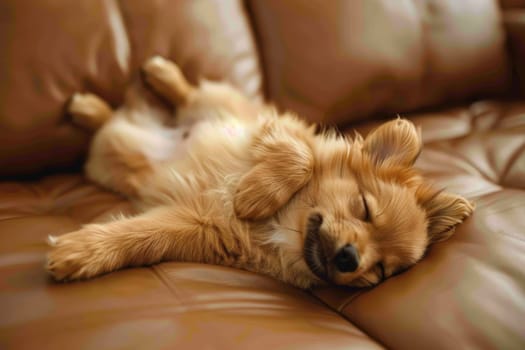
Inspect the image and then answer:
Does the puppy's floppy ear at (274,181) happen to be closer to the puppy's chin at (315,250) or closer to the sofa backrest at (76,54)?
the puppy's chin at (315,250)

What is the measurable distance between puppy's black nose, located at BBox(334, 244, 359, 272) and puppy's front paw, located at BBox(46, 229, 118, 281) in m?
0.60

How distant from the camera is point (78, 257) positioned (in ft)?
3.99

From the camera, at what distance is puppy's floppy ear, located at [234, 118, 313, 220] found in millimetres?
1495

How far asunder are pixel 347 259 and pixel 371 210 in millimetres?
189

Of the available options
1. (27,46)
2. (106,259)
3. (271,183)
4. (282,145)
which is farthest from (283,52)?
(106,259)

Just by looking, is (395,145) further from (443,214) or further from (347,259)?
(347,259)

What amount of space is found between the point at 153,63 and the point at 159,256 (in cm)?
82

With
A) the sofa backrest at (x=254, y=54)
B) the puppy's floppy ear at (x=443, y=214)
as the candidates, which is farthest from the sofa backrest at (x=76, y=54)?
the puppy's floppy ear at (x=443, y=214)

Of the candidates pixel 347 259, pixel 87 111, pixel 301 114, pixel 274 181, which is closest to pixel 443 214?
pixel 347 259

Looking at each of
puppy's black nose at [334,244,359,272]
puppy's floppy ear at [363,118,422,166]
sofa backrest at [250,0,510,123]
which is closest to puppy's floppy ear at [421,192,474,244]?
puppy's floppy ear at [363,118,422,166]

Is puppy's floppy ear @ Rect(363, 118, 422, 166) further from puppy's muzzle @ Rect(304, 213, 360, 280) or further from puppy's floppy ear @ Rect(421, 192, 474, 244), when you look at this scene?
puppy's muzzle @ Rect(304, 213, 360, 280)

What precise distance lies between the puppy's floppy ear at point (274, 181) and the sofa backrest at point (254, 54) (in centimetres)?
63

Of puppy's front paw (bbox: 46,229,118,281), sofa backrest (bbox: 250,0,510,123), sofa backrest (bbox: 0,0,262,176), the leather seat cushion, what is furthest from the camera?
sofa backrest (bbox: 250,0,510,123)

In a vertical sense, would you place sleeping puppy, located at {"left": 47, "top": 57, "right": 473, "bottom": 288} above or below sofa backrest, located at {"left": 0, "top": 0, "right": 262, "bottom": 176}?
below
